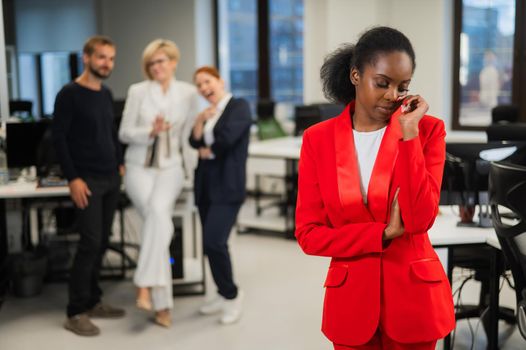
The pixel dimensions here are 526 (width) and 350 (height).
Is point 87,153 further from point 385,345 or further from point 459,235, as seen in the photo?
point 385,345

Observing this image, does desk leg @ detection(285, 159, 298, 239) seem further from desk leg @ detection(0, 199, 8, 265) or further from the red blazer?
the red blazer

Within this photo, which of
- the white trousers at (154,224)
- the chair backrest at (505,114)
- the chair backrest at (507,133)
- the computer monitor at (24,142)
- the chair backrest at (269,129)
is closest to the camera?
the chair backrest at (507,133)

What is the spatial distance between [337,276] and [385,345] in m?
0.20

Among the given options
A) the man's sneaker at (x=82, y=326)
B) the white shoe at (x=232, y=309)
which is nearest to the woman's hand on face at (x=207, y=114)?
the white shoe at (x=232, y=309)

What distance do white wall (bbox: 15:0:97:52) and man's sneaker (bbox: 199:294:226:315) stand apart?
20.4 feet

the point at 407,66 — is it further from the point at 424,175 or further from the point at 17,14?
the point at 17,14

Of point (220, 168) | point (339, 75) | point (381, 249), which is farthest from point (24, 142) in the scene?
point (381, 249)

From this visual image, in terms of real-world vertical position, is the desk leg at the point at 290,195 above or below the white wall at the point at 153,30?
below

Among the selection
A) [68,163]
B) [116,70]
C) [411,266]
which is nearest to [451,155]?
[411,266]

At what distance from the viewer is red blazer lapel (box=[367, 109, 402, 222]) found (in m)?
1.52

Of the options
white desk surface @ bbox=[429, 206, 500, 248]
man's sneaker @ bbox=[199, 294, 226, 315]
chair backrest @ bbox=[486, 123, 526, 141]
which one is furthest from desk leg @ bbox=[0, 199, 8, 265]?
chair backrest @ bbox=[486, 123, 526, 141]

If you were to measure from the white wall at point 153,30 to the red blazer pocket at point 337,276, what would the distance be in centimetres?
721

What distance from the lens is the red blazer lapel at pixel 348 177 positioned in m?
1.53

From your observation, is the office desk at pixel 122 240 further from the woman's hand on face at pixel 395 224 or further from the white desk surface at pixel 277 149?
the woman's hand on face at pixel 395 224
